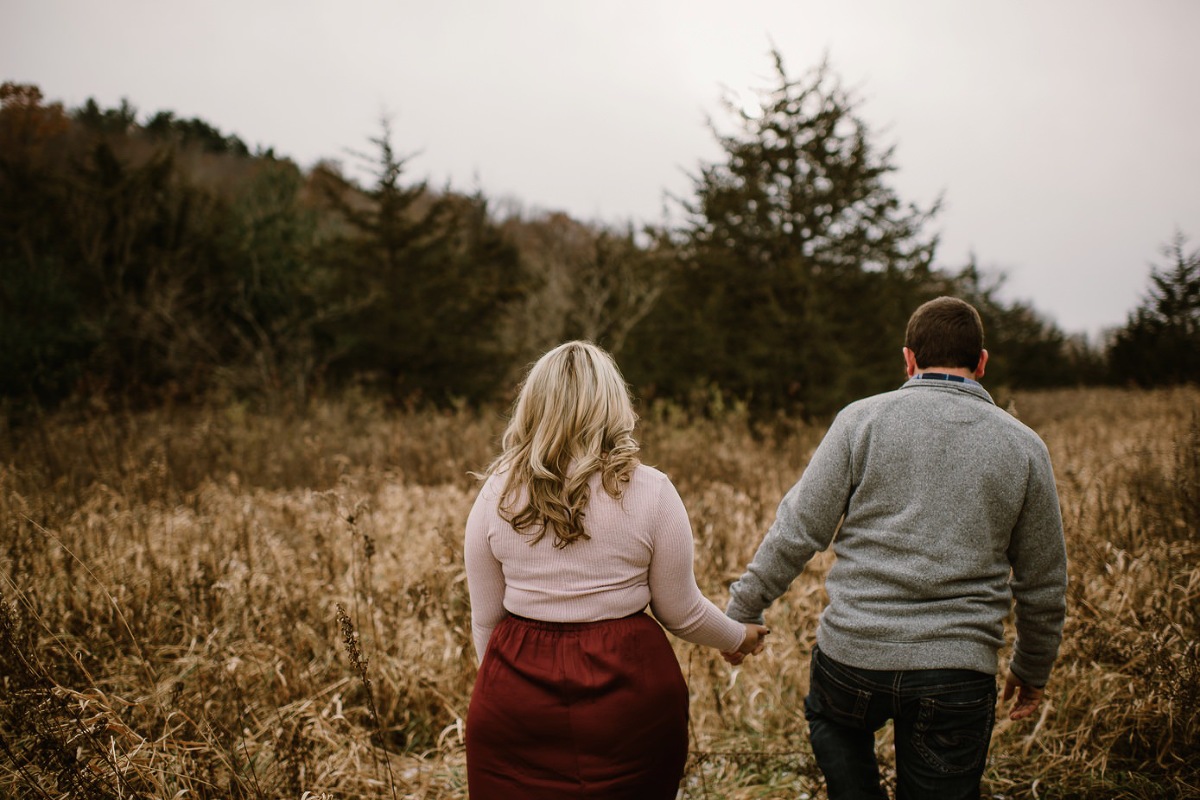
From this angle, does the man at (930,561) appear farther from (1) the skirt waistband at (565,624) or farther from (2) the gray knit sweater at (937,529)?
(1) the skirt waistband at (565,624)

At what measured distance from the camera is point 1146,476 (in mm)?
5453

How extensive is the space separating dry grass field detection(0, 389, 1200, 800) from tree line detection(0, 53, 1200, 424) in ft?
18.0

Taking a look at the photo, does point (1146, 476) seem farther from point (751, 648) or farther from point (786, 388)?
point (786, 388)

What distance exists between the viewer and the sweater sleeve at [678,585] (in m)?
1.79

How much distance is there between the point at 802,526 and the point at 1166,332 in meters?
26.2

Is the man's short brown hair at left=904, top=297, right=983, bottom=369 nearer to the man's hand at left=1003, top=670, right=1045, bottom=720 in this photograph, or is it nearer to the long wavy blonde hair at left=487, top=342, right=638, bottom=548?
the long wavy blonde hair at left=487, top=342, right=638, bottom=548

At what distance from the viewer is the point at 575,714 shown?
1.68 meters

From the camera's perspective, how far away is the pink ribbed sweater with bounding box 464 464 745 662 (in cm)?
174

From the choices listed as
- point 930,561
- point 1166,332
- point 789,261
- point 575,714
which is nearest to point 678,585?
point 575,714

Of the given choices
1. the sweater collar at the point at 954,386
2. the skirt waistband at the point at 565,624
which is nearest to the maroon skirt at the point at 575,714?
the skirt waistband at the point at 565,624

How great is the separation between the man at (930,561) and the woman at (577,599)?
51cm

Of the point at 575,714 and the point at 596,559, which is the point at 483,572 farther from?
the point at 575,714

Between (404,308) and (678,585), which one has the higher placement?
(404,308)

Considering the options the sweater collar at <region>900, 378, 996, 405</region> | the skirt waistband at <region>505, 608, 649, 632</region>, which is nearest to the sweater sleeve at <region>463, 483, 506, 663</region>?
the skirt waistband at <region>505, 608, 649, 632</region>
